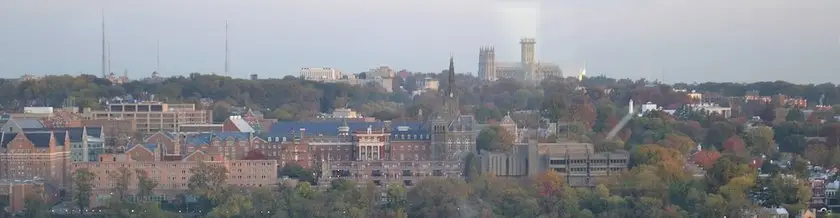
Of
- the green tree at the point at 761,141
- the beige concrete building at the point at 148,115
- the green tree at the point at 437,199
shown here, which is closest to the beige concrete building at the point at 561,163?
the green tree at the point at 437,199

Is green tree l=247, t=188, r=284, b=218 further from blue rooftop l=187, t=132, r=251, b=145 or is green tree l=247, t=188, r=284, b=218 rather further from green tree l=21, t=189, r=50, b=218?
blue rooftop l=187, t=132, r=251, b=145

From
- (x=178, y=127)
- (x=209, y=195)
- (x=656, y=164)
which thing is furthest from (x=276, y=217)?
(x=178, y=127)

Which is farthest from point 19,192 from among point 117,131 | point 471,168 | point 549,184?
point 549,184

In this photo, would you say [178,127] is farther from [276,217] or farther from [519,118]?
[276,217]

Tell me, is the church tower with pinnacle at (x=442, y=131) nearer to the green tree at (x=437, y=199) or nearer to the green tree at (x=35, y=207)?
the green tree at (x=437, y=199)

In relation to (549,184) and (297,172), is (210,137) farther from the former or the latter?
(549,184)

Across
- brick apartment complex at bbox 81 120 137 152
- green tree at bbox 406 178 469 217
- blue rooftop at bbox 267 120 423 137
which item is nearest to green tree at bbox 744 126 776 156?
blue rooftop at bbox 267 120 423 137
